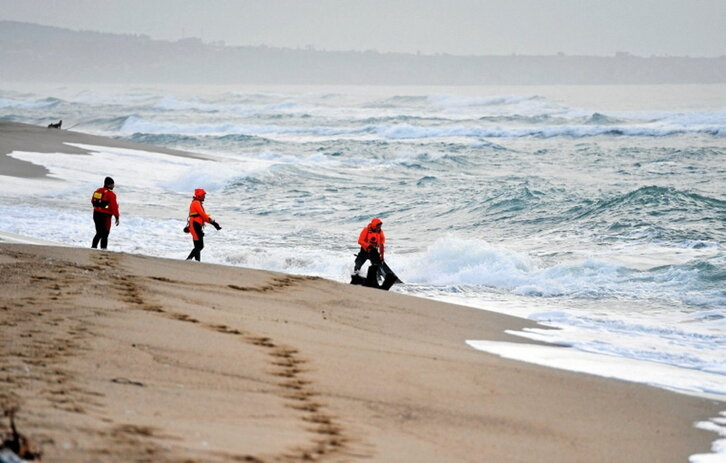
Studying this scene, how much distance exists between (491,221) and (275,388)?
1691 cm

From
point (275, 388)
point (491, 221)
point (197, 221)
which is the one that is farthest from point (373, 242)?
point (491, 221)

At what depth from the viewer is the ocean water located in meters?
11.1

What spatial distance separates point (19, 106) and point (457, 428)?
81588 mm

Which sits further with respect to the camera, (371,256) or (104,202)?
(104,202)

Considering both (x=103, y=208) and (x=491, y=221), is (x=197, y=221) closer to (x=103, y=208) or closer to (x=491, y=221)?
(x=103, y=208)

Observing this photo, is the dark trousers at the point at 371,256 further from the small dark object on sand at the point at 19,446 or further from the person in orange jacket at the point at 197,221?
the small dark object on sand at the point at 19,446

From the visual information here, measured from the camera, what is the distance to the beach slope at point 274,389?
448cm

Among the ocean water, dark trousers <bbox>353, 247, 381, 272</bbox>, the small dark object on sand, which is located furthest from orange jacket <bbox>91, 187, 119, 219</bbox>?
the small dark object on sand

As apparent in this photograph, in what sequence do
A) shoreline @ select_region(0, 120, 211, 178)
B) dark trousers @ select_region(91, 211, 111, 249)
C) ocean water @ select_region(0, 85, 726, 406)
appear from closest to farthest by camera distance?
ocean water @ select_region(0, 85, 726, 406) < dark trousers @ select_region(91, 211, 111, 249) < shoreline @ select_region(0, 120, 211, 178)

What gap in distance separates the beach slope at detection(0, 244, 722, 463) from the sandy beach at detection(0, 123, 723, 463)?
0.02 metres

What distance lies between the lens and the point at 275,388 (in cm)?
574

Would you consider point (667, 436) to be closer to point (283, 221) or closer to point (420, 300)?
point (420, 300)

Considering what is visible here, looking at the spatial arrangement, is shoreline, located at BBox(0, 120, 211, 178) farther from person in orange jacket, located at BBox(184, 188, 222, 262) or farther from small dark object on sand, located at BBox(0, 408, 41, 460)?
small dark object on sand, located at BBox(0, 408, 41, 460)

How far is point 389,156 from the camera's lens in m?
39.5
